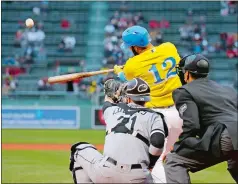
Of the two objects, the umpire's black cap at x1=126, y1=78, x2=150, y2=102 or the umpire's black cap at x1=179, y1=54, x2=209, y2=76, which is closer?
the umpire's black cap at x1=126, y1=78, x2=150, y2=102

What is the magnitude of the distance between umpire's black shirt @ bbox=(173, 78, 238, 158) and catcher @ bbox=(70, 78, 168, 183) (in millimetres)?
375

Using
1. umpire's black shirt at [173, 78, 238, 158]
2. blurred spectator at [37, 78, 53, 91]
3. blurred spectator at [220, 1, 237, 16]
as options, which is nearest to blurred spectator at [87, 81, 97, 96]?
blurred spectator at [37, 78, 53, 91]

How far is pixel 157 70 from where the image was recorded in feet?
24.0

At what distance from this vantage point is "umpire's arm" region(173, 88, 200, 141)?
18.6 ft

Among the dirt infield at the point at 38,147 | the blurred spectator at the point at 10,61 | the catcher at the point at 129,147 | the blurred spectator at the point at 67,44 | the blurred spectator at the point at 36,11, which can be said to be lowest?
the dirt infield at the point at 38,147

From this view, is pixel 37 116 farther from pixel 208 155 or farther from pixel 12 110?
pixel 208 155

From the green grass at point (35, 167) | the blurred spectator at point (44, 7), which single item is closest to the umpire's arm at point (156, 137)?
the green grass at point (35, 167)

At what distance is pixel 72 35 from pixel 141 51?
2008 cm

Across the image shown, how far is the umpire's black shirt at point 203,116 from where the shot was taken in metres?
5.70

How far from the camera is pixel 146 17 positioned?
1085 inches

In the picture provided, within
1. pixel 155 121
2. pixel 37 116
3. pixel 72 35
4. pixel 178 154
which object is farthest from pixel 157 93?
pixel 72 35

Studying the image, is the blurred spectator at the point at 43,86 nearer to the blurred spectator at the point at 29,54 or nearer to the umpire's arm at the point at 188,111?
the blurred spectator at the point at 29,54

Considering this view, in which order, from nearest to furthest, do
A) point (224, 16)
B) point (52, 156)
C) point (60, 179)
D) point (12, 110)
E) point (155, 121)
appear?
point (155, 121), point (60, 179), point (52, 156), point (12, 110), point (224, 16)

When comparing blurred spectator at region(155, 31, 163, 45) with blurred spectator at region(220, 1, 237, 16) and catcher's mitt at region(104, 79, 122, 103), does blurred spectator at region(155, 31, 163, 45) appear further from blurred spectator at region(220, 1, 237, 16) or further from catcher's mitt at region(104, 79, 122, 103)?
catcher's mitt at region(104, 79, 122, 103)
